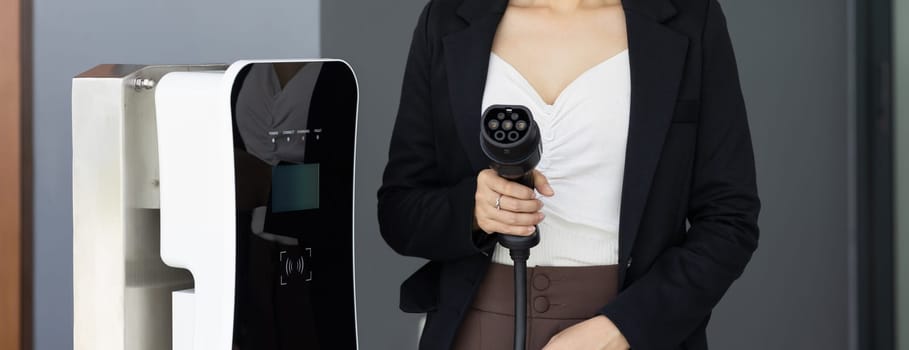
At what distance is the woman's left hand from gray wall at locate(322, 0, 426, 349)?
1.49 metres

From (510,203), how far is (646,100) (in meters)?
0.26

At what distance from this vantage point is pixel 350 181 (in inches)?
51.5

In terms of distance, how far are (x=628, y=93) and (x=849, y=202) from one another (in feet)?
4.75

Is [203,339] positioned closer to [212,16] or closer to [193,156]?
[193,156]

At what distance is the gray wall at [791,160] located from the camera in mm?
2555

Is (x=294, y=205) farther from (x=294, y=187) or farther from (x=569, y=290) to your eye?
(x=569, y=290)

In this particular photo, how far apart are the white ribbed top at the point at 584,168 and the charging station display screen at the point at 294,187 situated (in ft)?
0.88

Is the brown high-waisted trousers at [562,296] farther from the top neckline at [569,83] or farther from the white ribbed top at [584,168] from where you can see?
the top neckline at [569,83]

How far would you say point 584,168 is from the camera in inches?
52.1

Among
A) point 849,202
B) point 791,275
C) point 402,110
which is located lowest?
point 791,275

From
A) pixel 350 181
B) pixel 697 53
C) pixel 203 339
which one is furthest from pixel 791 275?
pixel 203 339

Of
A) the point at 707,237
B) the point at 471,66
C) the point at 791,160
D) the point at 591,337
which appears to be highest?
the point at 471,66

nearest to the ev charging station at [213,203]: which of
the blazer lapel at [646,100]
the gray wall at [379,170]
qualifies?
the blazer lapel at [646,100]

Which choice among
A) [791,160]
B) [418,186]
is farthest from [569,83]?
[791,160]
